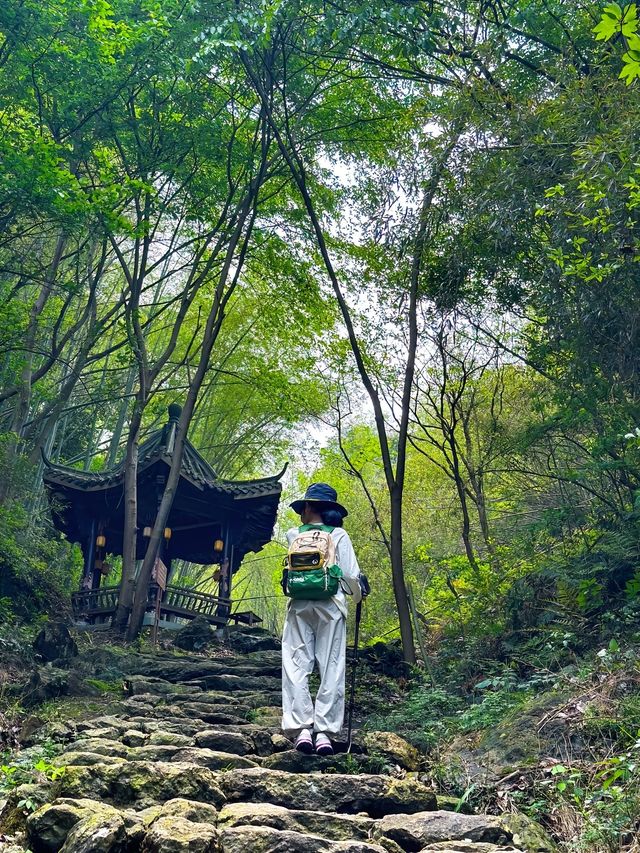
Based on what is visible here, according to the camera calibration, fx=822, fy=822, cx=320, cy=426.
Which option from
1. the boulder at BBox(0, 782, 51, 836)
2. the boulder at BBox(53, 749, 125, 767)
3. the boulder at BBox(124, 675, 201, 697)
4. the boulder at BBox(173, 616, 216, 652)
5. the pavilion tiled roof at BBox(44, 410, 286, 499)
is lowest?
the boulder at BBox(0, 782, 51, 836)

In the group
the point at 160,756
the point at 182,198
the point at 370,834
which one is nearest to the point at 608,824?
the point at 370,834

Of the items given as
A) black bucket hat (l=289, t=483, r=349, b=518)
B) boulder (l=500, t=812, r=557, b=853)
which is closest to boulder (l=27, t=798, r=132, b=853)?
boulder (l=500, t=812, r=557, b=853)

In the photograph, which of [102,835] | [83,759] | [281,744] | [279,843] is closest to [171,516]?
[281,744]

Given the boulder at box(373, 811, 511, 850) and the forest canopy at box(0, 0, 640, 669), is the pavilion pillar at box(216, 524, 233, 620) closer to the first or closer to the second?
the forest canopy at box(0, 0, 640, 669)

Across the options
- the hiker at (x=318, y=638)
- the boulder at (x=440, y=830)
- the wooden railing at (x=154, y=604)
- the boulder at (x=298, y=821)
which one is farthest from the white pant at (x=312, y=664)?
the wooden railing at (x=154, y=604)

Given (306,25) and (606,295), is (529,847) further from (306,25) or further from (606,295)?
(306,25)

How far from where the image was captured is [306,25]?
1062 centimetres

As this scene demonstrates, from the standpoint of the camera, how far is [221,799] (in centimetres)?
397

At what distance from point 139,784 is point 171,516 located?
11.5 m

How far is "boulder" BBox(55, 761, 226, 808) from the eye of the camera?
12.6 feet

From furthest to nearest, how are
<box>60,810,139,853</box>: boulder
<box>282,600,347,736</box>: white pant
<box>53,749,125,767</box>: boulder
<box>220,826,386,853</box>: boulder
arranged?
<box>282,600,347,736</box>: white pant < <box>53,749,125,767</box>: boulder < <box>220,826,386,853</box>: boulder < <box>60,810,139,853</box>: boulder

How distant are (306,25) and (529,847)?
10.0 meters

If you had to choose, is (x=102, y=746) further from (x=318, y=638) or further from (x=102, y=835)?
(x=102, y=835)

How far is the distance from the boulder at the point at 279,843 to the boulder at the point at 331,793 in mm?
847
